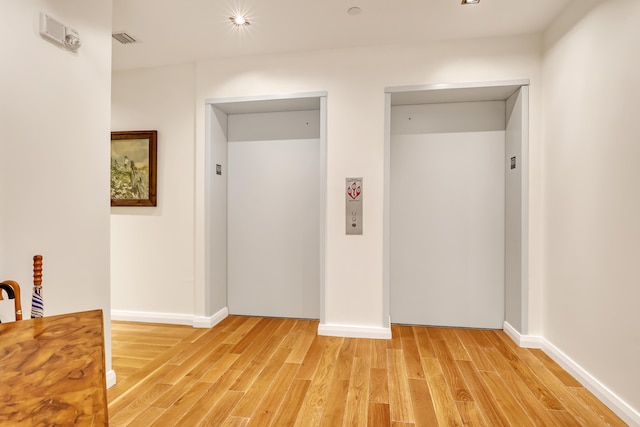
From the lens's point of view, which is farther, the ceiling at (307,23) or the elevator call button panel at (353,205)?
the elevator call button panel at (353,205)

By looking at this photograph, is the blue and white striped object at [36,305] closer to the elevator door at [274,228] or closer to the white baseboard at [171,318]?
the white baseboard at [171,318]

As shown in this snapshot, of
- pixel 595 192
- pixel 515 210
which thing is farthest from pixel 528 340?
pixel 595 192

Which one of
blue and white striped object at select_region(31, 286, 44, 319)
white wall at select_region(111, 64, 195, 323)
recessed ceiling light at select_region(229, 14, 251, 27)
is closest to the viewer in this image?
blue and white striped object at select_region(31, 286, 44, 319)

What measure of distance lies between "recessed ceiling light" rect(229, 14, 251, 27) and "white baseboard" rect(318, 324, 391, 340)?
9.14 feet

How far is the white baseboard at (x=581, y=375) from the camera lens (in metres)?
1.99

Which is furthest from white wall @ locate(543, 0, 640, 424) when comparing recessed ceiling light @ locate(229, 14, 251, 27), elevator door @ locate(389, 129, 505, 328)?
recessed ceiling light @ locate(229, 14, 251, 27)

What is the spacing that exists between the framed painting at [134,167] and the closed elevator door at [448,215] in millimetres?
2556

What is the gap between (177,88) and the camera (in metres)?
3.78

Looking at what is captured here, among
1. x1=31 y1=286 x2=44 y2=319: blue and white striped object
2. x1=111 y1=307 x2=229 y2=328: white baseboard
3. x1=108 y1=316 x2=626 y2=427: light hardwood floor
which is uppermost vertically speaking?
x1=31 y1=286 x2=44 y2=319: blue and white striped object

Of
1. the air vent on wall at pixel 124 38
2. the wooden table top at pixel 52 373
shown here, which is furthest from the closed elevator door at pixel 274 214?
the wooden table top at pixel 52 373

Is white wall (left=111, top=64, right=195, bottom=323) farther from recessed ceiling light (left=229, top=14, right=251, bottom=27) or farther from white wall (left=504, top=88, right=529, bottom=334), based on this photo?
white wall (left=504, top=88, right=529, bottom=334)

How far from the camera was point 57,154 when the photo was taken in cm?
204

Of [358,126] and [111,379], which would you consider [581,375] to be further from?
[111,379]

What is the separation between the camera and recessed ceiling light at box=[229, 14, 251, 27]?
9.42 feet
